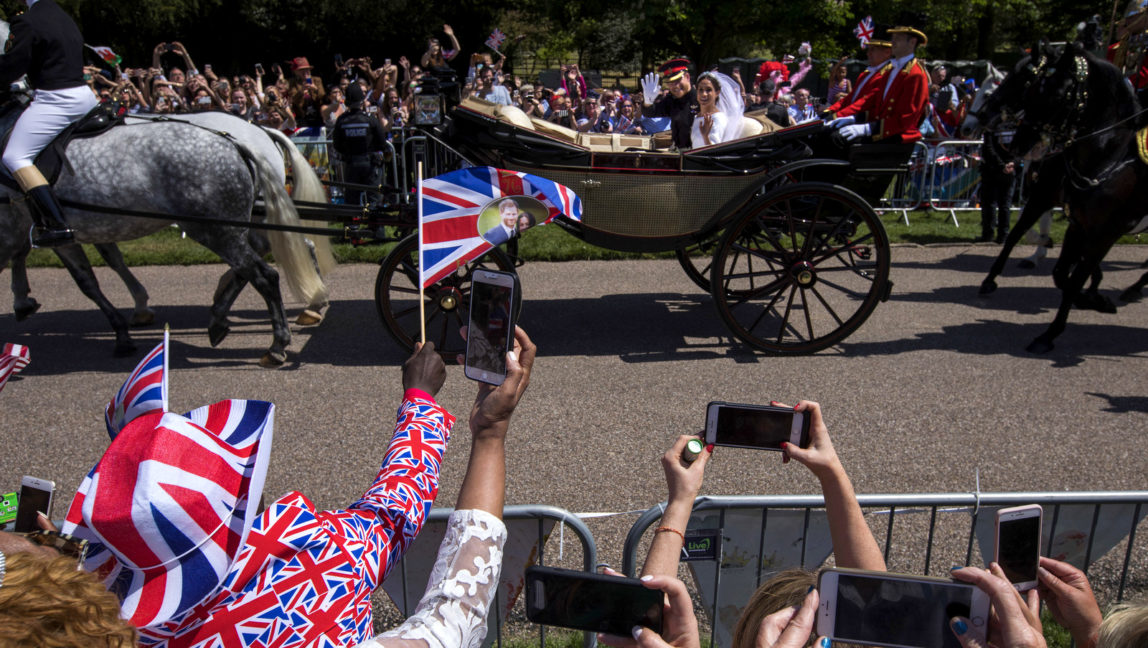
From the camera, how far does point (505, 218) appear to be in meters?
3.90

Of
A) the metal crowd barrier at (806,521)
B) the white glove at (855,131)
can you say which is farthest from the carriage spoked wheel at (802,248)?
the metal crowd barrier at (806,521)

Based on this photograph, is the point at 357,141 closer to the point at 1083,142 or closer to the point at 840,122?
the point at 840,122

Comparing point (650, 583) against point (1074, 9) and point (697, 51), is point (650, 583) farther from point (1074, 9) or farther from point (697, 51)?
point (1074, 9)

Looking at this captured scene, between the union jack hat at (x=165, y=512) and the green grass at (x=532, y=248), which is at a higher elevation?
the union jack hat at (x=165, y=512)

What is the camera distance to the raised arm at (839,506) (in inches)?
69.9

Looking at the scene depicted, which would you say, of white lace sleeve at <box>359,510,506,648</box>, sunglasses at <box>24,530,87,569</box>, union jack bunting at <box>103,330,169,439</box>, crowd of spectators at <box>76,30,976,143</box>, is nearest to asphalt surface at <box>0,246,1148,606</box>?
white lace sleeve at <box>359,510,506,648</box>

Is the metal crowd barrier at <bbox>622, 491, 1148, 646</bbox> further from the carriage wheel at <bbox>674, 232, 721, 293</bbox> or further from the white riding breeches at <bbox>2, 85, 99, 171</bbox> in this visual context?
the white riding breeches at <bbox>2, 85, 99, 171</bbox>

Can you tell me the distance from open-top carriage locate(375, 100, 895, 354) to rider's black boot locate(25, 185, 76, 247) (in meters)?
1.96

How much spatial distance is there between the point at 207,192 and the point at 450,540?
4.58 metres

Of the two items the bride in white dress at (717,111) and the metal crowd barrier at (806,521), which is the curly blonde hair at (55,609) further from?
the bride in white dress at (717,111)

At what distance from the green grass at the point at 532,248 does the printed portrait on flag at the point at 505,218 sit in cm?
307

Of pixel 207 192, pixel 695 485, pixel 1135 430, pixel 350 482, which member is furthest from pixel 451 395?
pixel 1135 430

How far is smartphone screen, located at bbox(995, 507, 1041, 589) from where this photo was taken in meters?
1.60

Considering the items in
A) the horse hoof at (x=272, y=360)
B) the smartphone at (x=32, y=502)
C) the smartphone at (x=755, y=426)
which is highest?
the smartphone at (x=755, y=426)
